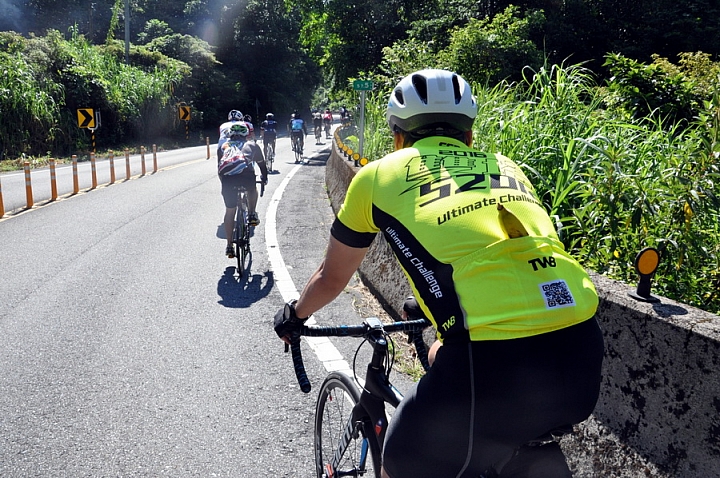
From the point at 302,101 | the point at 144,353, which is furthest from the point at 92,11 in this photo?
the point at 144,353

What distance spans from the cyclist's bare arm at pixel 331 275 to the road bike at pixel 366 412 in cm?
9

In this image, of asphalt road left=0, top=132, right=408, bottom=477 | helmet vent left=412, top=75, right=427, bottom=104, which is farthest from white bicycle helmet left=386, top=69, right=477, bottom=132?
asphalt road left=0, top=132, right=408, bottom=477

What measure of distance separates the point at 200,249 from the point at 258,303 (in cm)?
307

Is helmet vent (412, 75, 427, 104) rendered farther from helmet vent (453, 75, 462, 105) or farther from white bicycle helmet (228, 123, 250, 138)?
white bicycle helmet (228, 123, 250, 138)

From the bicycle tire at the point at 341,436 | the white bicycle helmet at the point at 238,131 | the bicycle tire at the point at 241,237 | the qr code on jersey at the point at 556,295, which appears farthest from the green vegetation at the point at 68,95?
the qr code on jersey at the point at 556,295

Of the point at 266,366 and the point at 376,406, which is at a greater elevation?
the point at 376,406

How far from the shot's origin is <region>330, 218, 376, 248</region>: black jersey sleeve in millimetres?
2203

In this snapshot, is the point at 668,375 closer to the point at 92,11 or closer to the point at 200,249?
the point at 200,249

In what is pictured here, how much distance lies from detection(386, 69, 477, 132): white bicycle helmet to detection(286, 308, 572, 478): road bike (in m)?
0.77

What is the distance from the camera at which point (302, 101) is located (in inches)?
2977

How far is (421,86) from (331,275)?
0.74 metres

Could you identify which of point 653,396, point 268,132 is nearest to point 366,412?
point 653,396

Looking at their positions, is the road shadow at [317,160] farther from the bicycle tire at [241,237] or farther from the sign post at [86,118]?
the bicycle tire at [241,237]

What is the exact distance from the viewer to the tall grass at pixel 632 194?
3699mm
